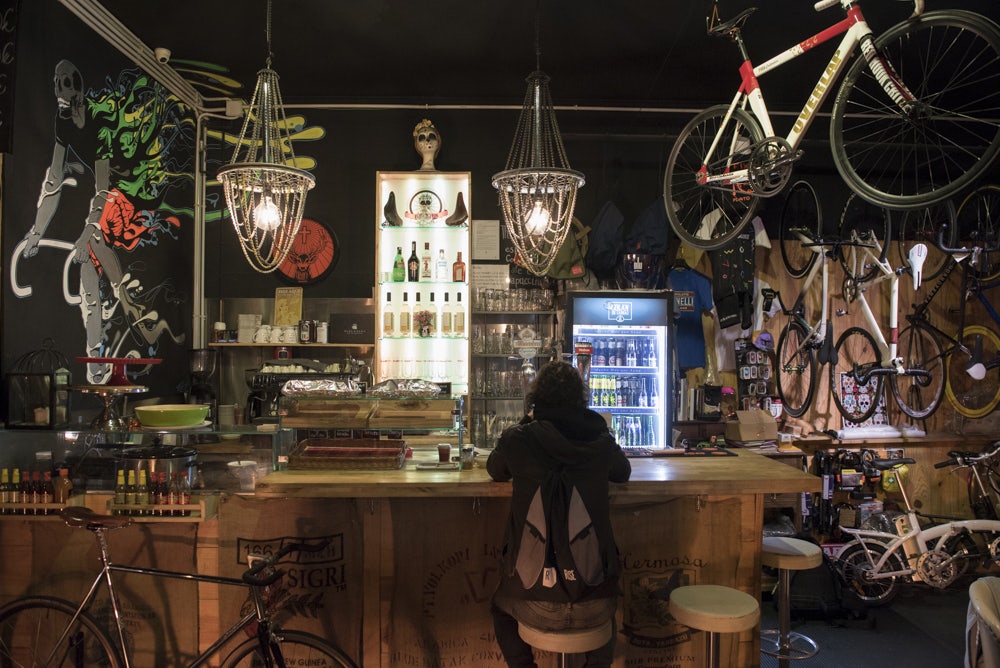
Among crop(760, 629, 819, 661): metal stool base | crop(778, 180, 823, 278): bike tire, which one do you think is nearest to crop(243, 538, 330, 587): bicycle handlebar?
crop(760, 629, 819, 661): metal stool base

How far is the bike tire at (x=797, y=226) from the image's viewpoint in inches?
220

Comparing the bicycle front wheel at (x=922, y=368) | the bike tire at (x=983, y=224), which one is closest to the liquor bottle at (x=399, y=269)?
the bicycle front wheel at (x=922, y=368)

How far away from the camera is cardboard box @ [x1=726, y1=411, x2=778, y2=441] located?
17.2ft

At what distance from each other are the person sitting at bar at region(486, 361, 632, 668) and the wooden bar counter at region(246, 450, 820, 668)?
1.57ft

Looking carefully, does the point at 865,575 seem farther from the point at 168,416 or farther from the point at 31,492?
the point at 31,492

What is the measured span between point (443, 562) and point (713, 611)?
1240mm

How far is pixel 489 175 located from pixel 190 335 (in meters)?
2.98

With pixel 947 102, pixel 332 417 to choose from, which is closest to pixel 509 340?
pixel 332 417

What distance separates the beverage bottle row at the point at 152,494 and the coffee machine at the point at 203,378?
84.4 inches

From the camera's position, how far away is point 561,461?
2420mm

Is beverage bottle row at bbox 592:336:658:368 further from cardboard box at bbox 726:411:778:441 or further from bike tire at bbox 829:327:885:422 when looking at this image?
bike tire at bbox 829:327:885:422

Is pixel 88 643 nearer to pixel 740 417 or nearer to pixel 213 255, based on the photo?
pixel 213 255

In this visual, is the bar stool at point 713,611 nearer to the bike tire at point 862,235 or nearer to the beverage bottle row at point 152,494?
the beverage bottle row at point 152,494

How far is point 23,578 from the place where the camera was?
320 cm
